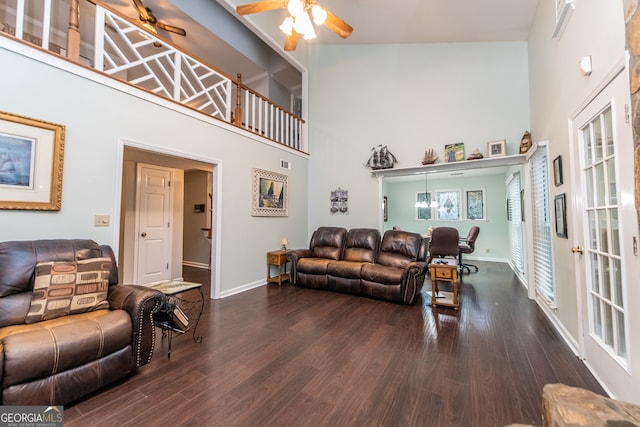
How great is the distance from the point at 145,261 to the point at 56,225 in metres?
2.42

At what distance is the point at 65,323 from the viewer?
1.69 metres

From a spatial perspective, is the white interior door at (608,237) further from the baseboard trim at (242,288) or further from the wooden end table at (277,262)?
the baseboard trim at (242,288)

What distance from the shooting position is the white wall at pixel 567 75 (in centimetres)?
170

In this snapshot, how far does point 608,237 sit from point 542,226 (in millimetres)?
1886

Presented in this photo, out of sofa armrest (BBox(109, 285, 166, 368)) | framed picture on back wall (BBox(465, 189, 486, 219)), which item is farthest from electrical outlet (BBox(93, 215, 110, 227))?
framed picture on back wall (BBox(465, 189, 486, 219))

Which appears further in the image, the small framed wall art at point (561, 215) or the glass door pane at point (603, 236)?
the small framed wall art at point (561, 215)

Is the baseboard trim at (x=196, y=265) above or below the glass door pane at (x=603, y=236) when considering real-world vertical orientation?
below

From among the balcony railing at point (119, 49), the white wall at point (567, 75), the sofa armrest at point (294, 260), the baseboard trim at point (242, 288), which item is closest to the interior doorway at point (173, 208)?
the baseboard trim at point (242, 288)

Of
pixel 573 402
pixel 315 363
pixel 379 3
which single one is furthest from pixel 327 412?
pixel 379 3

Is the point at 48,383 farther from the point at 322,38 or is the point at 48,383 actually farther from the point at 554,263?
the point at 322,38

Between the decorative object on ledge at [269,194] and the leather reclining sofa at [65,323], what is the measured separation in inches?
98.1

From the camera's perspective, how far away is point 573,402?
0.93 meters

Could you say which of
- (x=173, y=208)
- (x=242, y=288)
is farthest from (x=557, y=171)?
(x=173, y=208)

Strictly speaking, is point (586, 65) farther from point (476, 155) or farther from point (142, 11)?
point (142, 11)
